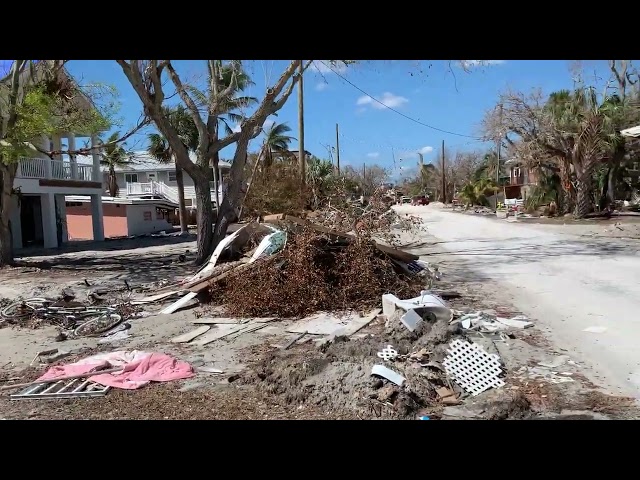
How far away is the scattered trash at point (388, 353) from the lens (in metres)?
5.87

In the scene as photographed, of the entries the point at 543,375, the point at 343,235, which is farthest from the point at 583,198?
the point at 543,375

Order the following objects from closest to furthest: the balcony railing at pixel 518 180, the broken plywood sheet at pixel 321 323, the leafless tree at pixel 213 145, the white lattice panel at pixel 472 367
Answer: the white lattice panel at pixel 472 367
the broken plywood sheet at pixel 321 323
the leafless tree at pixel 213 145
the balcony railing at pixel 518 180

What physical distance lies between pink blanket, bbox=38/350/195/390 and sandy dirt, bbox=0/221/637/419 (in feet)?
0.58

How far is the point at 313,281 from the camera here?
29.2 ft

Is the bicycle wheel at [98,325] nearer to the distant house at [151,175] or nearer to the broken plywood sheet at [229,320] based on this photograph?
the broken plywood sheet at [229,320]

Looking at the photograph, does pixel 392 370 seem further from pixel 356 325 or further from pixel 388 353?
pixel 356 325

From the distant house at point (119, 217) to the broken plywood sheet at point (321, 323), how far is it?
27.6 m

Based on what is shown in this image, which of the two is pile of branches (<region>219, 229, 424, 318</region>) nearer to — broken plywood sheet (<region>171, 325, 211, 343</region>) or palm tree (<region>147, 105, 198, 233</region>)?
broken plywood sheet (<region>171, 325, 211, 343</region>)

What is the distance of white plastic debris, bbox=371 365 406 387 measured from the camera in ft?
16.3

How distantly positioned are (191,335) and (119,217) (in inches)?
1212

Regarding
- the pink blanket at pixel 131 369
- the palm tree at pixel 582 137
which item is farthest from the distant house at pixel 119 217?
the pink blanket at pixel 131 369
